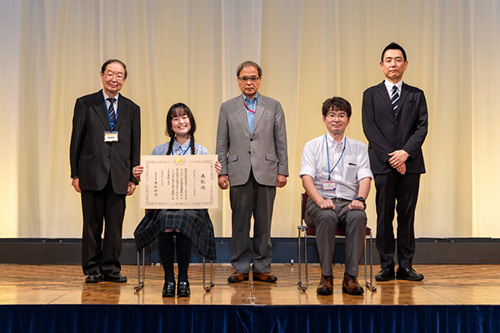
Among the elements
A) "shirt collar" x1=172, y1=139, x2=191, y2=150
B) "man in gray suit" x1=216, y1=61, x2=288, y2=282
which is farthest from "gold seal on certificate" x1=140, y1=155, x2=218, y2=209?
"man in gray suit" x1=216, y1=61, x2=288, y2=282

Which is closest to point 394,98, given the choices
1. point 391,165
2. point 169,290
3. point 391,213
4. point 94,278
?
point 391,165

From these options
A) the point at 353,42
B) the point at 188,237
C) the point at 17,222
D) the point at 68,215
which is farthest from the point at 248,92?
the point at 17,222

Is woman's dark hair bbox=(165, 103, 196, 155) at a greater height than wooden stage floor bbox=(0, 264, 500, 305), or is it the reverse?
woman's dark hair bbox=(165, 103, 196, 155)

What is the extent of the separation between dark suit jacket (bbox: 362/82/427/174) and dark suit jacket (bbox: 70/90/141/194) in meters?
1.84

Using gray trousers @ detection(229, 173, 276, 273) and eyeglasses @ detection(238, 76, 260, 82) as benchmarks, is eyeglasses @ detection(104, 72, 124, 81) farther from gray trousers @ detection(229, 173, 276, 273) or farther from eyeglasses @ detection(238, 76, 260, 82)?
gray trousers @ detection(229, 173, 276, 273)

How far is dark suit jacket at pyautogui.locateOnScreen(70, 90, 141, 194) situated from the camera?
13.7 feet

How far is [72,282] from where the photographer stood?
13.7ft

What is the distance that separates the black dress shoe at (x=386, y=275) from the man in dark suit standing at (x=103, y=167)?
193 cm

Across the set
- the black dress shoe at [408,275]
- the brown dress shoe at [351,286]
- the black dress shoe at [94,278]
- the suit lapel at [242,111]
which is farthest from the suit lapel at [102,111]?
the black dress shoe at [408,275]

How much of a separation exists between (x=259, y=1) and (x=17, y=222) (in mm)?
3344

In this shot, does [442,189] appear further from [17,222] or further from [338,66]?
[17,222]

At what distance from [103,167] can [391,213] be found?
87.1 inches

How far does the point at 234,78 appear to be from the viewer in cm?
569
